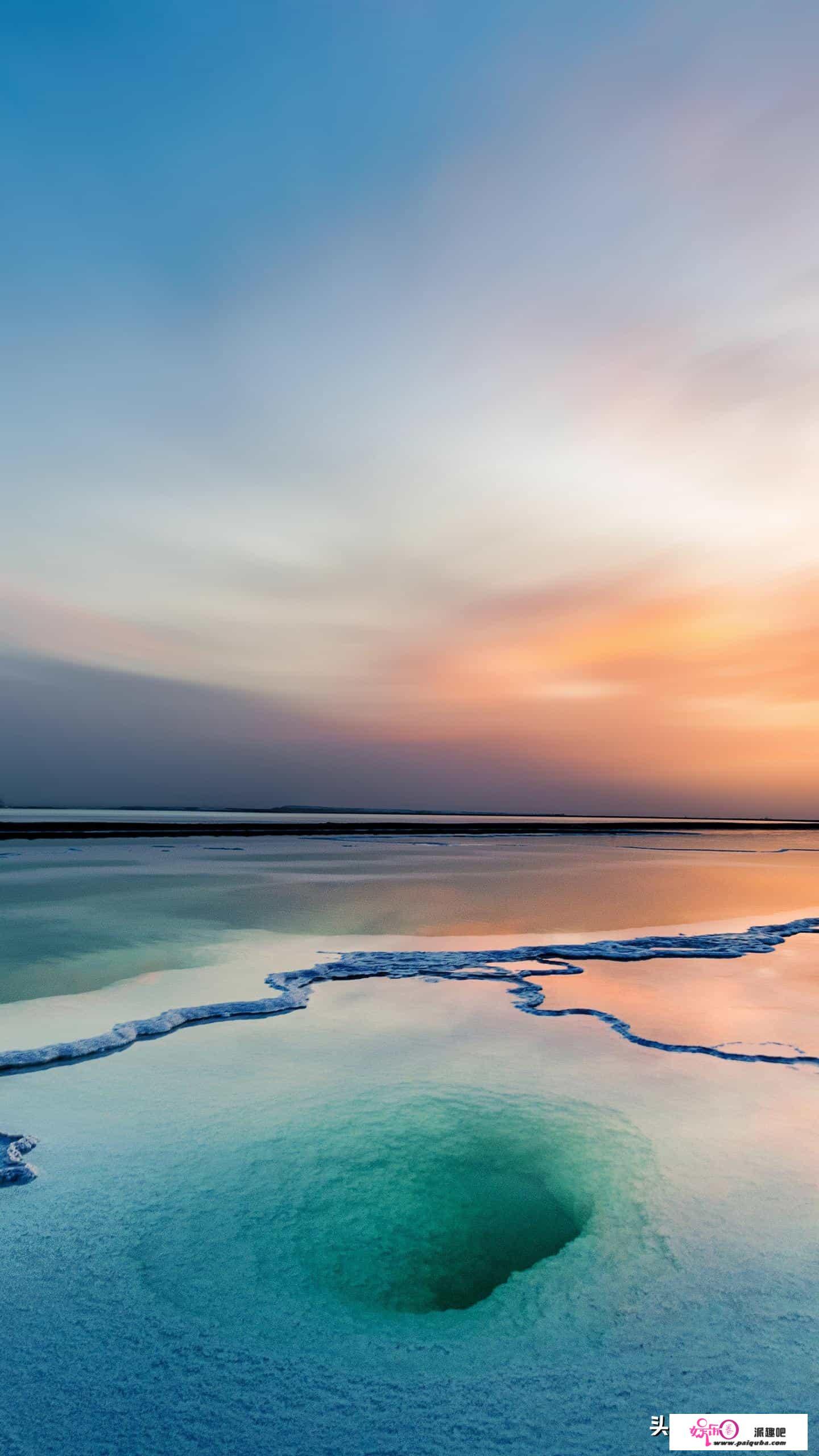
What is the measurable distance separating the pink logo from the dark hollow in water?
0.88m

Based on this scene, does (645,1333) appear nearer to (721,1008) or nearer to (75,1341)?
(75,1341)

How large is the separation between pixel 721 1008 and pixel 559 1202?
4.34 metres

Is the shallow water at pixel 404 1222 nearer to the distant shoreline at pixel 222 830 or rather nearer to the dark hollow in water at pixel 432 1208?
the dark hollow in water at pixel 432 1208

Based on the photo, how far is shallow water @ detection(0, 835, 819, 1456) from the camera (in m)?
2.52

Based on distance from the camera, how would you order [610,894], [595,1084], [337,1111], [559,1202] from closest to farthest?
[559,1202] → [337,1111] → [595,1084] → [610,894]

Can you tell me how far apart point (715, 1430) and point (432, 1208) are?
1.53m

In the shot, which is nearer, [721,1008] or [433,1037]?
[433,1037]

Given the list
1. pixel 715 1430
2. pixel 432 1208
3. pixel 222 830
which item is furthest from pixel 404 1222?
→ pixel 222 830

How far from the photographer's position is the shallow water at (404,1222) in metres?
2.52

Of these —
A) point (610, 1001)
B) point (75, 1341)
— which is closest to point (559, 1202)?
point (75, 1341)

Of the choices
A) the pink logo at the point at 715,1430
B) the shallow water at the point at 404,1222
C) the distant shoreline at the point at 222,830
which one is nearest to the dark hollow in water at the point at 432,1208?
the shallow water at the point at 404,1222

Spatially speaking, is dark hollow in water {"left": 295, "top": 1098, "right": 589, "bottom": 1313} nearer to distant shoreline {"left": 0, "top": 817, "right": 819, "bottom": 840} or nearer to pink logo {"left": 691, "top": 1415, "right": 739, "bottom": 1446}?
pink logo {"left": 691, "top": 1415, "right": 739, "bottom": 1446}

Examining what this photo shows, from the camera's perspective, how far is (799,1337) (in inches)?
111

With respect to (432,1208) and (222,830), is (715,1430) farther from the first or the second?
(222,830)
